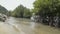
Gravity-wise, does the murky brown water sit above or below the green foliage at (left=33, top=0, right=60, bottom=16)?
below

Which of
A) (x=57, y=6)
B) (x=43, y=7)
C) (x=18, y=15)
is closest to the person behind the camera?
(x=57, y=6)

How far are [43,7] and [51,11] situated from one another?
11.9 feet

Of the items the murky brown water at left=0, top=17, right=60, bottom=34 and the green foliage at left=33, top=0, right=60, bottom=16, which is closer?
the murky brown water at left=0, top=17, right=60, bottom=34

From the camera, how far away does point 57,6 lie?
31578mm

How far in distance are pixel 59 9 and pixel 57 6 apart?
668 mm

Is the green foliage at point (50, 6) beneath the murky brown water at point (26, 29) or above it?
above

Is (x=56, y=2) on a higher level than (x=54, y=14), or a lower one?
higher

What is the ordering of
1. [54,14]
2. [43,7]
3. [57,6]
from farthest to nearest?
[43,7] < [54,14] < [57,6]

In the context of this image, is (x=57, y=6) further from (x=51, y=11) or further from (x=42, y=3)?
(x=42, y=3)

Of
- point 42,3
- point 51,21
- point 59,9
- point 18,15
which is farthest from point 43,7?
point 18,15

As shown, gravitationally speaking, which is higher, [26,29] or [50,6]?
[50,6]

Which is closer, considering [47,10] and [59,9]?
[59,9]

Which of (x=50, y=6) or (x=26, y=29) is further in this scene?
(x=50, y=6)

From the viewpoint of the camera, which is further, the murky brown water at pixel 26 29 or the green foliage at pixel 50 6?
the green foliage at pixel 50 6
